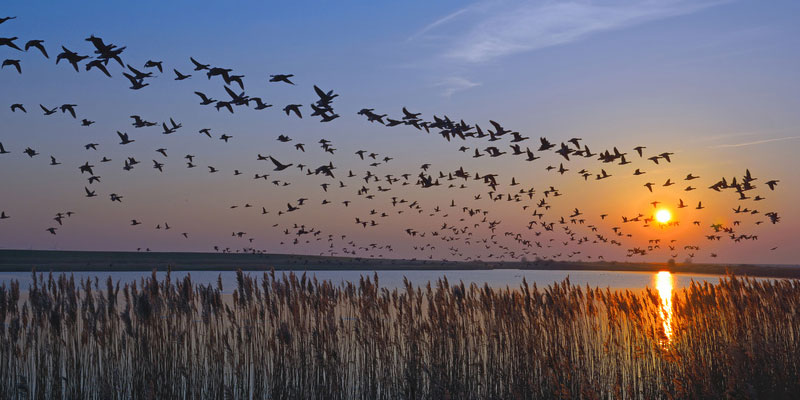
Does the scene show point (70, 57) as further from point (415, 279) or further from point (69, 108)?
point (415, 279)

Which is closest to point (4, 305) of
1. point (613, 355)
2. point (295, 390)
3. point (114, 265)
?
point (295, 390)

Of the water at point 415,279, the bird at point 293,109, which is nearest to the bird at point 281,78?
the bird at point 293,109

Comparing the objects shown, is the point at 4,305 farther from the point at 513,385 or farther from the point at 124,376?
the point at 513,385

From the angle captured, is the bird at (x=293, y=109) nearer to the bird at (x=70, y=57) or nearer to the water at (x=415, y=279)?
the bird at (x=70, y=57)

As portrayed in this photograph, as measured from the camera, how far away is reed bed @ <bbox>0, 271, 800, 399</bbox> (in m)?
11.9

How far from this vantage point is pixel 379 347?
12773 millimetres

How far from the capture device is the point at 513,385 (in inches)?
464

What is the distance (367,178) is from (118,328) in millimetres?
20440

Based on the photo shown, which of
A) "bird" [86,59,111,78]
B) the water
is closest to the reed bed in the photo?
"bird" [86,59,111,78]

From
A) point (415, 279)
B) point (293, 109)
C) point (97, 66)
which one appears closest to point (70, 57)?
point (97, 66)

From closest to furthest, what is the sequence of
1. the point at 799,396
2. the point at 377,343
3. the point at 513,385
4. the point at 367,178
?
1. the point at 799,396
2. the point at 513,385
3. the point at 377,343
4. the point at 367,178

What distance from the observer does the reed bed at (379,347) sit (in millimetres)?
11912

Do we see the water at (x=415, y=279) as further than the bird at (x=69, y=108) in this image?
Yes

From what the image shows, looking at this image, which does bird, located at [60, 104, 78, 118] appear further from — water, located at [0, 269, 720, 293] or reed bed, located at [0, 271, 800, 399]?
water, located at [0, 269, 720, 293]
